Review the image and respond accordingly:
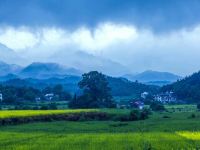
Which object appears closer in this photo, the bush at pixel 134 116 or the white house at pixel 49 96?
the bush at pixel 134 116

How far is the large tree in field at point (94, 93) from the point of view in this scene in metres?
69.8

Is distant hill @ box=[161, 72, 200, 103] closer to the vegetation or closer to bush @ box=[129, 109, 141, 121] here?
the vegetation

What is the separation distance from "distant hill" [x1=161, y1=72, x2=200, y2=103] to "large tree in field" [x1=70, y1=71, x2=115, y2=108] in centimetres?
1987

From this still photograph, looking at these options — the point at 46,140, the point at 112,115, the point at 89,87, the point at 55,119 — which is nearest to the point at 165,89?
the point at 89,87

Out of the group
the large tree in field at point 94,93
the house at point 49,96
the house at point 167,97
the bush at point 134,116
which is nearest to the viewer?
the bush at point 134,116

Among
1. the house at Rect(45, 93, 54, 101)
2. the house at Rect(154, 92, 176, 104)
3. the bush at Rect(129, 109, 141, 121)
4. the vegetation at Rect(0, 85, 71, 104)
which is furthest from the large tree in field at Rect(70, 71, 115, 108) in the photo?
the house at Rect(154, 92, 176, 104)

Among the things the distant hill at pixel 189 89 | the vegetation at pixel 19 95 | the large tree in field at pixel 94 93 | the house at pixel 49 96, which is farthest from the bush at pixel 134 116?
the house at pixel 49 96

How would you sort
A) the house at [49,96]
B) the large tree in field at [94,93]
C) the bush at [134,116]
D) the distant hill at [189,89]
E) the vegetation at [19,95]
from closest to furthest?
1. the bush at [134,116]
2. the large tree in field at [94,93]
3. the vegetation at [19,95]
4. the distant hill at [189,89]
5. the house at [49,96]

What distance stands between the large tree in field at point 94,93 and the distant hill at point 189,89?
1987 cm

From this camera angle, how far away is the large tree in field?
229ft

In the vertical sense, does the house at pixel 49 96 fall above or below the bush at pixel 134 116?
above

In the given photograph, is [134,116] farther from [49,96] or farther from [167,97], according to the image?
[167,97]

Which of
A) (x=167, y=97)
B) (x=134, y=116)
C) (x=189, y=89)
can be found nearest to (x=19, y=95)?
(x=189, y=89)

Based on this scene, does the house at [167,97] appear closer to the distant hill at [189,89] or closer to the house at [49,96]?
Answer: the distant hill at [189,89]
